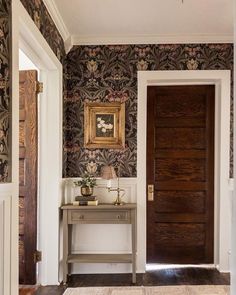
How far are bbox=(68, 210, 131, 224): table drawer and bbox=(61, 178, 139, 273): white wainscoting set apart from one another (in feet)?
1.05

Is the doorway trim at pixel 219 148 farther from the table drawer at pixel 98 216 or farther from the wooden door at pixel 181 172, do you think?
the table drawer at pixel 98 216

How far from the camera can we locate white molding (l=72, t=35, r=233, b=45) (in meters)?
4.16

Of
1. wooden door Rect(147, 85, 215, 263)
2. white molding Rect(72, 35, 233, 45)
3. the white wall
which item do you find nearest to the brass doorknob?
wooden door Rect(147, 85, 215, 263)

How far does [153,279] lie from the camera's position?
394 centimetres

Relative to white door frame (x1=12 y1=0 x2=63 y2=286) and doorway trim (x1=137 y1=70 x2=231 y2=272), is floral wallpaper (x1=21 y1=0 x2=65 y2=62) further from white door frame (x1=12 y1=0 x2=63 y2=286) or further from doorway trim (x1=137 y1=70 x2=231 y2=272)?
doorway trim (x1=137 y1=70 x2=231 y2=272)

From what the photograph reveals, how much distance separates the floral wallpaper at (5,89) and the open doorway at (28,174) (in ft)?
4.86

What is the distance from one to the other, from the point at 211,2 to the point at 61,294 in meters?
3.05

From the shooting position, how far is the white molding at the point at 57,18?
3.22 m

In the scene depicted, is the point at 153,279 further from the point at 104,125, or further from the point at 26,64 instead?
the point at 26,64

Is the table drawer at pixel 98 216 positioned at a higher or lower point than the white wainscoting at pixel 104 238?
higher

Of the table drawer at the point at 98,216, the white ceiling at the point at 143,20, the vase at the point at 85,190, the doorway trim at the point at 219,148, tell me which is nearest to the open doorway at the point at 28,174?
the table drawer at the point at 98,216

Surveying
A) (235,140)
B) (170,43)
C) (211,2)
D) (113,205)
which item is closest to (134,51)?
(170,43)

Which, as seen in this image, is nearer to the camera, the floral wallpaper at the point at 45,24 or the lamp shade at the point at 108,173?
the floral wallpaper at the point at 45,24

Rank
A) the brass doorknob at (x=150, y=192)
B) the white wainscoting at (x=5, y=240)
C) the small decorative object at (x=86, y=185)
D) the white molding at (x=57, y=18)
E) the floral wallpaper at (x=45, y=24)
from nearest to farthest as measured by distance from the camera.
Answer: the white wainscoting at (x=5, y=240)
the floral wallpaper at (x=45, y=24)
the white molding at (x=57, y=18)
the small decorative object at (x=86, y=185)
the brass doorknob at (x=150, y=192)
